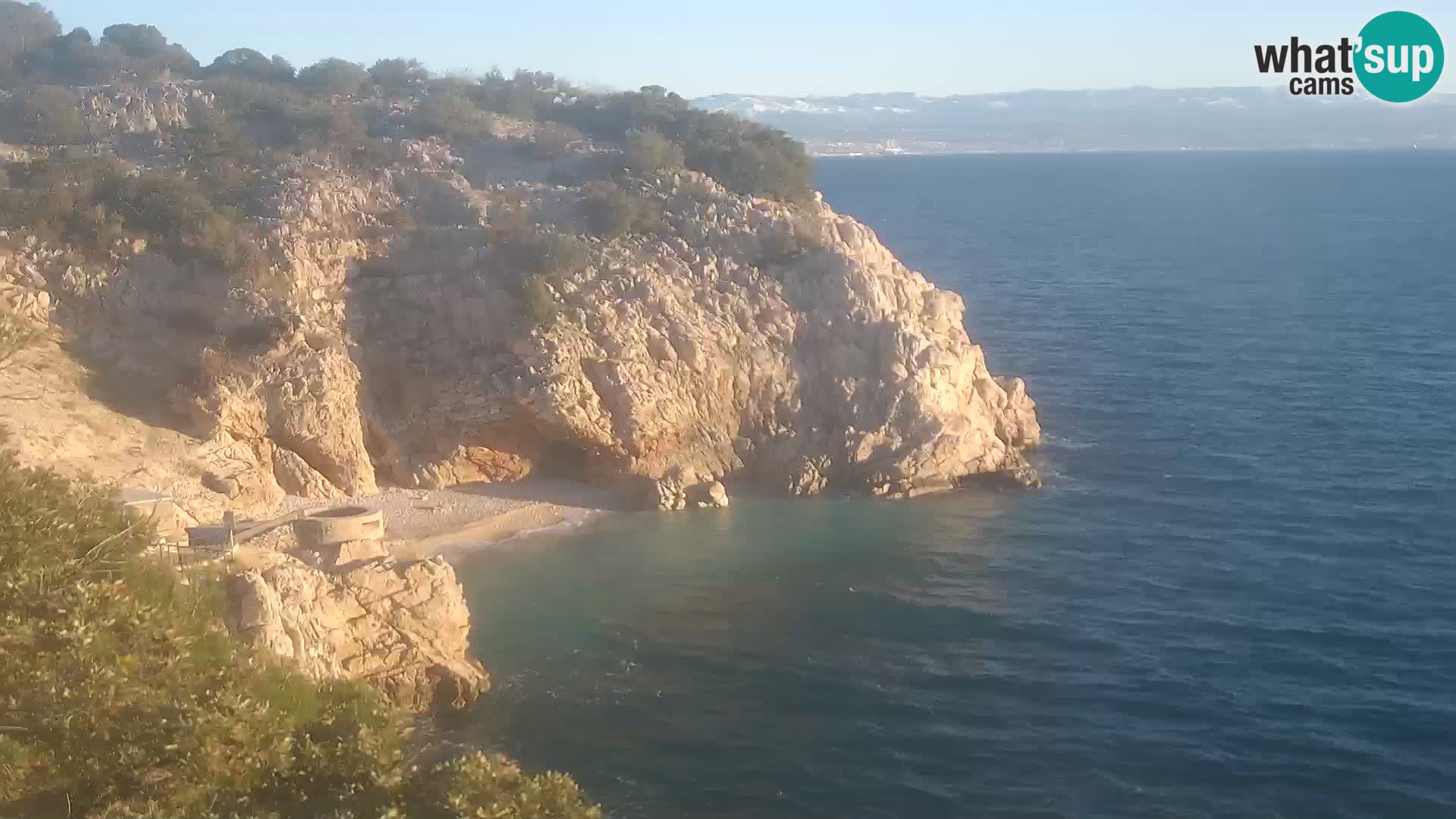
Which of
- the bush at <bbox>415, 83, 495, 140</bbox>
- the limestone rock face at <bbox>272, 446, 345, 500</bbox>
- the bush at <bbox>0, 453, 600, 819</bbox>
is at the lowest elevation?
the limestone rock face at <bbox>272, 446, 345, 500</bbox>

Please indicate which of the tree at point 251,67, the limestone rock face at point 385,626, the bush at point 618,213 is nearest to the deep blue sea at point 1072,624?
the limestone rock face at point 385,626

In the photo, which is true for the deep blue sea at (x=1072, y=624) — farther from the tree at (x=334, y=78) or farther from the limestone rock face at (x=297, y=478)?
the tree at (x=334, y=78)

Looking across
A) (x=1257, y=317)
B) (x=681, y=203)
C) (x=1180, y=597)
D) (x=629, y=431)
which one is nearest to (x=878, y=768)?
(x=1180, y=597)

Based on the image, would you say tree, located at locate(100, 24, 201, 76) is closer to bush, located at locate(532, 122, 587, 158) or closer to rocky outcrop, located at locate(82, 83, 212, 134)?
rocky outcrop, located at locate(82, 83, 212, 134)

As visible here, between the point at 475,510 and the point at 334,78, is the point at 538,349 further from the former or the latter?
the point at 334,78

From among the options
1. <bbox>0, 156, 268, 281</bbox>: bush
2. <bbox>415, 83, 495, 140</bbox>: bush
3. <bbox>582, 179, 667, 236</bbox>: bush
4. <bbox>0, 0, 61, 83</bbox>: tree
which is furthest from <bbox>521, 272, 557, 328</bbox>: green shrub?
<bbox>0, 0, 61, 83</bbox>: tree
